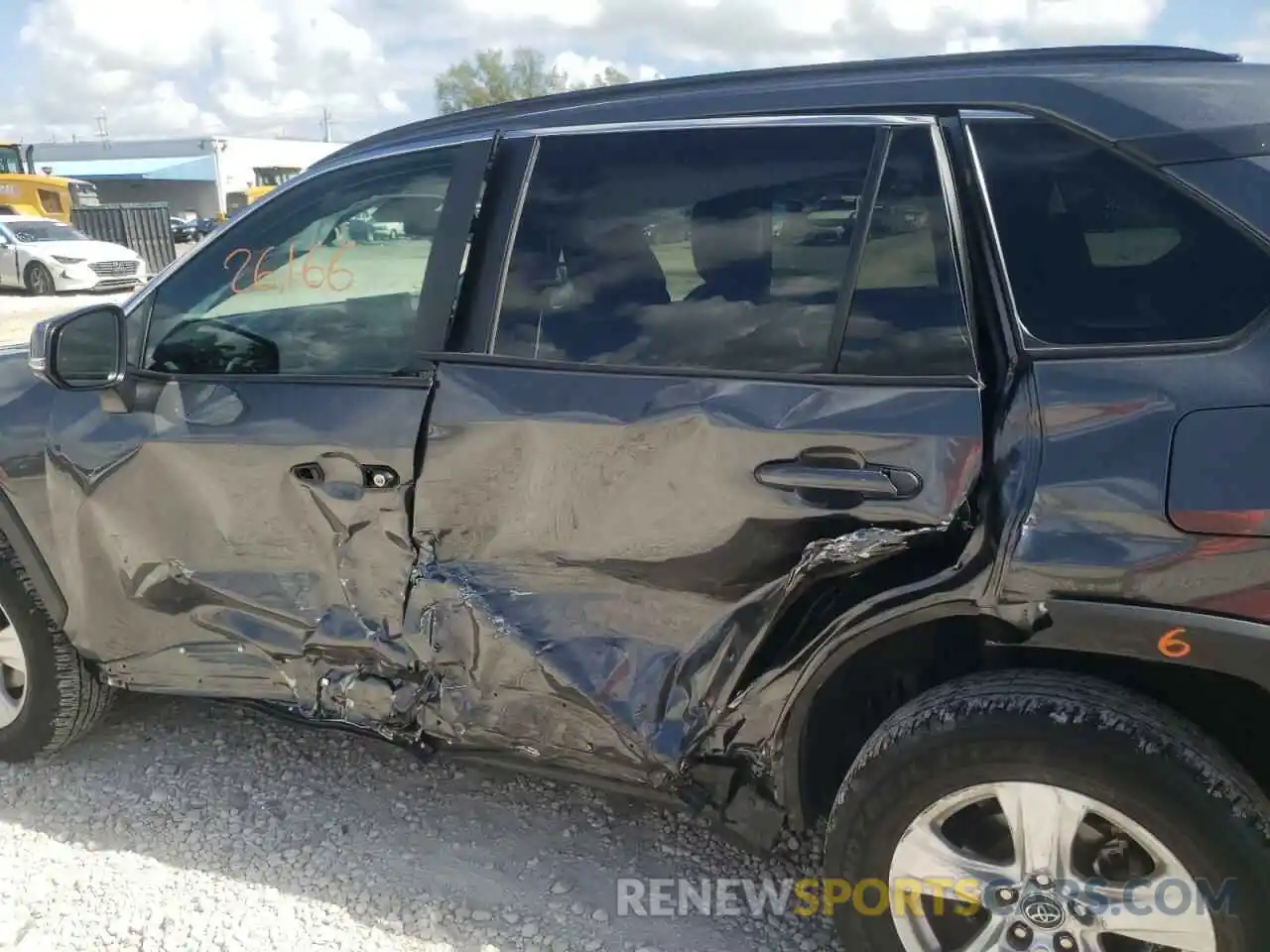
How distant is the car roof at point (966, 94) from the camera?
6.26 ft

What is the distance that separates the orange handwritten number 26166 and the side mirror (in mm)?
347

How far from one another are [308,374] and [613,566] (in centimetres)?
94

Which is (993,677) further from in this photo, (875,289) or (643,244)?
(643,244)

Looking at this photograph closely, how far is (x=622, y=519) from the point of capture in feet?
7.47

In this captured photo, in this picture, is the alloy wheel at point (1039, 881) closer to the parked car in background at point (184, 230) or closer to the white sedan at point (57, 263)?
the white sedan at point (57, 263)

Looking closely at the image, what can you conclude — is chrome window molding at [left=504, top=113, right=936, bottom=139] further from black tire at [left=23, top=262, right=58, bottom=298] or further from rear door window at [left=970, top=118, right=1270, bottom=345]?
black tire at [left=23, top=262, right=58, bottom=298]

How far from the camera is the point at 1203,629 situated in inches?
69.1

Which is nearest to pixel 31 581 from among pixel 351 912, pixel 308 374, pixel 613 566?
pixel 308 374

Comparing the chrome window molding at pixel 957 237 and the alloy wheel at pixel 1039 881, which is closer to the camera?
the alloy wheel at pixel 1039 881

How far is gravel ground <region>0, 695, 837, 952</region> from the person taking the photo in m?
2.56

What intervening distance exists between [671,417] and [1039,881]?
1114mm

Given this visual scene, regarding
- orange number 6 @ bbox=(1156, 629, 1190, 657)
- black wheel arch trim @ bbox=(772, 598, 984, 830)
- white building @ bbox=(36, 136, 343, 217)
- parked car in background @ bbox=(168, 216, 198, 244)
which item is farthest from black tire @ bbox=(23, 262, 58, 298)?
white building @ bbox=(36, 136, 343, 217)

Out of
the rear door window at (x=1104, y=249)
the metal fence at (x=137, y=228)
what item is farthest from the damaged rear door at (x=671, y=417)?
the metal fence at (x=137, y=228)

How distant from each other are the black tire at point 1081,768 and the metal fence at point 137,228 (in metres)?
28.7
